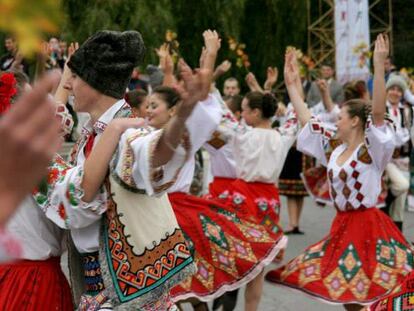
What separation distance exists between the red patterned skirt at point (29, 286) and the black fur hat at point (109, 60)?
64cm

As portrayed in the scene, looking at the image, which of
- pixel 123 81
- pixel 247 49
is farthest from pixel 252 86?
pixel 247 49

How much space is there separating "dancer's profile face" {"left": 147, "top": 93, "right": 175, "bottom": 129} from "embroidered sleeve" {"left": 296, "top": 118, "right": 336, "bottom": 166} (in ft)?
3.48

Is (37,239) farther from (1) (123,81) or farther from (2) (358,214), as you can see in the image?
(2) (358,214)

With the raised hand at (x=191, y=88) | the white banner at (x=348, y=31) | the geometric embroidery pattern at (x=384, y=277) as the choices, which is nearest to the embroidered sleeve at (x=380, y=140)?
the geometric embroidery pattern at (x=384, y=277)

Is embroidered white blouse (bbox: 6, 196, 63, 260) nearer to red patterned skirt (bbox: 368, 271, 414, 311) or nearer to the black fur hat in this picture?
the black fur hat

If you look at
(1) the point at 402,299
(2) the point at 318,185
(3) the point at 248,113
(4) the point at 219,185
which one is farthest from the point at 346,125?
(2) the point at 318,185

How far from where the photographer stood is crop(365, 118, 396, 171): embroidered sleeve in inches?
182

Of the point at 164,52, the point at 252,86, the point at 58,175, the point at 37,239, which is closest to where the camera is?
the point at 58,175

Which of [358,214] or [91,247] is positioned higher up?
[91,247]

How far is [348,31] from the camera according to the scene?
719 inches

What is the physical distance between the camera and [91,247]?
2699 mm

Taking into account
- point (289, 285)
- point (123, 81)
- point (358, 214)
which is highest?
point (123, 81)

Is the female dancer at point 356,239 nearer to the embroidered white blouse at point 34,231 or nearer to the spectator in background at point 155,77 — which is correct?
the embroidered white blouse at point 34,231

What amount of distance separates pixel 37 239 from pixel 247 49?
1617 cm
